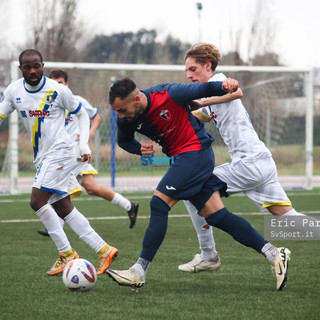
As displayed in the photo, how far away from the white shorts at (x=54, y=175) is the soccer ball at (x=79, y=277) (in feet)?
3.12

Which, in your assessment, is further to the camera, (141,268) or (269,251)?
(269,251)

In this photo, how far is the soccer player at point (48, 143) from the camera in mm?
5637

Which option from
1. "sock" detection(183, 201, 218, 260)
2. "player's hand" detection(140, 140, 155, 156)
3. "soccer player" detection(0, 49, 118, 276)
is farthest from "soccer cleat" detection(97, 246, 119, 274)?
"player's hand" detection(140, 140, 155, 156)

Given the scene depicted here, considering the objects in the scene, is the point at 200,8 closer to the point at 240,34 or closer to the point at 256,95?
the point at 240,34

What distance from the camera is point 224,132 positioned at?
18.6 ft

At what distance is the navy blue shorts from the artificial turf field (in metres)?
0.70

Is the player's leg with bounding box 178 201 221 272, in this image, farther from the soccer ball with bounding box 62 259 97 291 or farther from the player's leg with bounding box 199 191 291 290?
the soccer ball with bounding box 62 259 97 291

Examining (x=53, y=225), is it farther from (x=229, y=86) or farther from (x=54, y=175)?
(x=229, y=86)

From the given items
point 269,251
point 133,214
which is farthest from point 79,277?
point 133,214

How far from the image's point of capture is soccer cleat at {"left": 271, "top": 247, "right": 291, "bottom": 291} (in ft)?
15.7

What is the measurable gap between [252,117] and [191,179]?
1169 cm

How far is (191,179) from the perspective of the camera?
4.84m

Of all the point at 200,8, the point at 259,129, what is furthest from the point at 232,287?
the point at 200,8

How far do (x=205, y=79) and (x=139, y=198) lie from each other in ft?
25.9
